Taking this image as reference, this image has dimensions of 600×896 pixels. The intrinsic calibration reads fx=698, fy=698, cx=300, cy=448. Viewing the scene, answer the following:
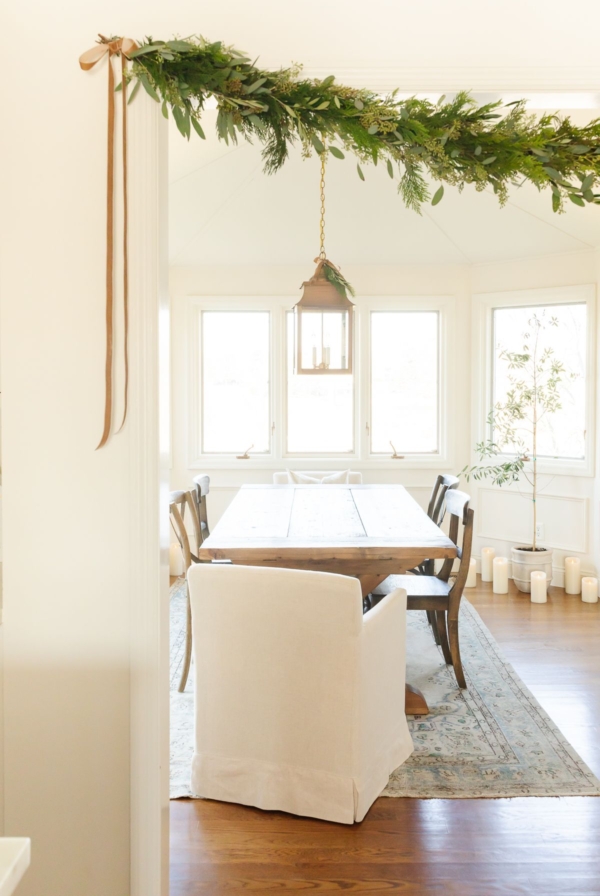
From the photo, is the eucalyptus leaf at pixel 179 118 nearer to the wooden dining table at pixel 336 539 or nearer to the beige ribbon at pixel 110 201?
the beige ribbon at pixel 110 201

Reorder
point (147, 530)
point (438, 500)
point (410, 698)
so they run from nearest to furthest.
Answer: point (147, 530) → point (410, 698) → point (438, 500)

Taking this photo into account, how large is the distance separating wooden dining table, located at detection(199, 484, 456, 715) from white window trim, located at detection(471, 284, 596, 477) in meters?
1.94

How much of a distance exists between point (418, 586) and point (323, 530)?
616 mm

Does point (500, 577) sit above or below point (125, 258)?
below

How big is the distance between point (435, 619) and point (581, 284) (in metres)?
2.92

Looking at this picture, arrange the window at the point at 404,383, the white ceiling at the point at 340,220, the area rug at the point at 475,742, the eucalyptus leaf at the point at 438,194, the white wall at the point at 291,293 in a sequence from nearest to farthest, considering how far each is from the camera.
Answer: the eucalyptus leaf at the point at 438,194, the area rug at the point at 475,742, the white ceiling at the point at 340,220, the white wall at the point at 291,293, the window at the point at 404,383

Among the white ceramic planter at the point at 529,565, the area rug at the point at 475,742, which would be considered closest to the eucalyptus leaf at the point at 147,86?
the area rug at the point at 475,742

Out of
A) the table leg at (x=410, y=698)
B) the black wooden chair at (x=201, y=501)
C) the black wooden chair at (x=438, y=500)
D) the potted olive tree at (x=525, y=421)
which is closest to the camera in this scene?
the table leg at (x=410, y=698)

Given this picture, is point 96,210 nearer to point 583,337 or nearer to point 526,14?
point 526,14

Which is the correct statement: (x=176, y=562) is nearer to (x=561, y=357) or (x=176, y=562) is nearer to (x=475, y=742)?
(x=475, y=742)

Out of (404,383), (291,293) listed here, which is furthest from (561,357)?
(291,293)

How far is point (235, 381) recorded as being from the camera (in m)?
5.98

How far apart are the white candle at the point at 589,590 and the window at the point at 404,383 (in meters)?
1.62

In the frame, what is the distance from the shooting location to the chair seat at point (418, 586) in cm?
335
